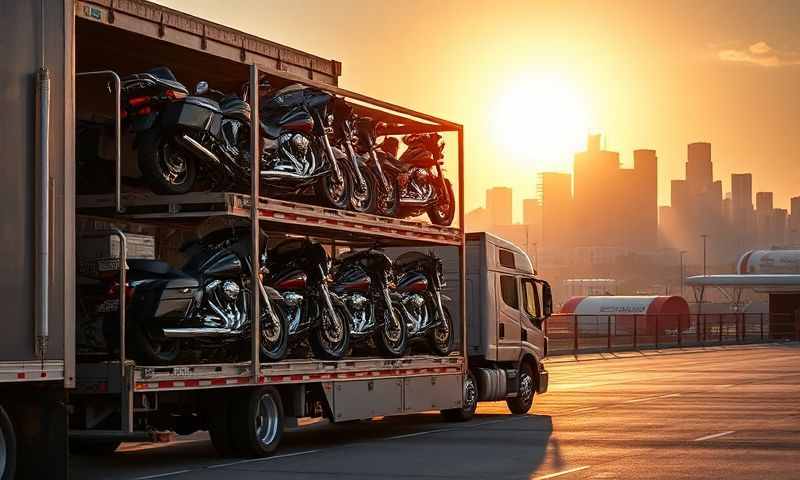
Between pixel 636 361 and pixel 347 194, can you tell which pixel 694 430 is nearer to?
pixel 347 194

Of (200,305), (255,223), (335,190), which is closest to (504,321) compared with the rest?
(335,190)

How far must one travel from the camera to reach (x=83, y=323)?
1478 centimetres

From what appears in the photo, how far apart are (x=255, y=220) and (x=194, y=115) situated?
4.23ft

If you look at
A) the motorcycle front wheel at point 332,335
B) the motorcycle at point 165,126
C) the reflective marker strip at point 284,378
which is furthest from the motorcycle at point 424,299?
the motorcycle at point 165,126

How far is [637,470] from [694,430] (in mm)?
5309

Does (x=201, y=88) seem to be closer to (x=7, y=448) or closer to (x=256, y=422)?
(x=256, y=422)

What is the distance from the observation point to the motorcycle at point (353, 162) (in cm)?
1889

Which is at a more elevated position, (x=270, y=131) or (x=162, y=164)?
(x=270, y=131)

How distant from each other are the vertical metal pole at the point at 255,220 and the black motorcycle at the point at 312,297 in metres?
1.58

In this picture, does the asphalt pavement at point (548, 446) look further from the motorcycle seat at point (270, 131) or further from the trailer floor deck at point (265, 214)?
the motorcycle seat at point (270, 131)

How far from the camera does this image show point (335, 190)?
18.3 metres

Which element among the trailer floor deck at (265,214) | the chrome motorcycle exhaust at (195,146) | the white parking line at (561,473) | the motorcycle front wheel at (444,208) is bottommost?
the white parking line at (561,473)

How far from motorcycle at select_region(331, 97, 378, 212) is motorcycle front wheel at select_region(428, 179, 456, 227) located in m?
2.19

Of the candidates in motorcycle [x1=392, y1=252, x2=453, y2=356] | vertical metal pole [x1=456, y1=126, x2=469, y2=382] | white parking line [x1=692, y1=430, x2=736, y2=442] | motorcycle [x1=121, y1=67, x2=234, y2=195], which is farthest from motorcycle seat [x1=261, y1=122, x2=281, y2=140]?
white parking line [x1=692, y1=430, x2=736, y2=442]
